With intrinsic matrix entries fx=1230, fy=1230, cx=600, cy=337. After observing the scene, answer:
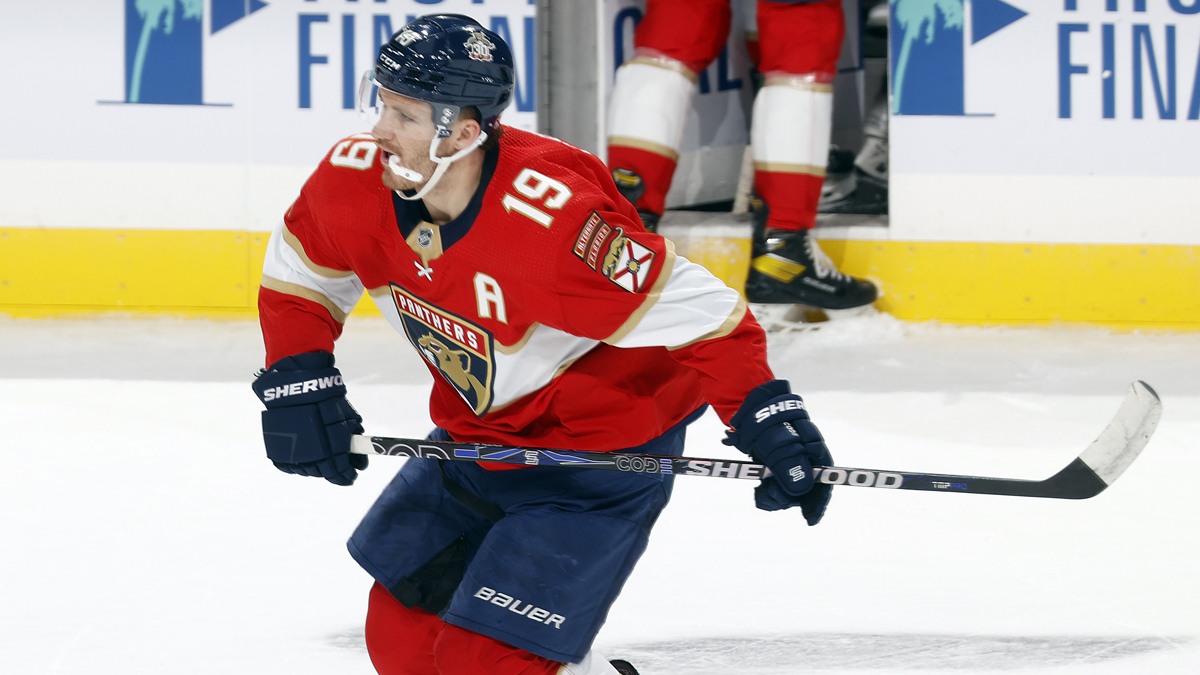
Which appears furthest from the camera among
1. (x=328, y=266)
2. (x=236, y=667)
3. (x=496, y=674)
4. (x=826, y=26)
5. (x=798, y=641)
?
(x=826, y=26)

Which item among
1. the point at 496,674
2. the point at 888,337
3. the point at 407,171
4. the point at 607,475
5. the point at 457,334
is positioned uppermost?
the point at 407,171

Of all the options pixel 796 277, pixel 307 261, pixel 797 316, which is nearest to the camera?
pixel 307 261

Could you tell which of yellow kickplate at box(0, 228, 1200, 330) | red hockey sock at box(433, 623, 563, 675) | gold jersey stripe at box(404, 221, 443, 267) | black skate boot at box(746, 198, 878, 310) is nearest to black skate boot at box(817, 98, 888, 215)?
yellow kickplate at box(0, 228, 1200, 330)

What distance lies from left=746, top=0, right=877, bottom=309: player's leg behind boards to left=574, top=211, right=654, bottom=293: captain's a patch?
2.53 metres

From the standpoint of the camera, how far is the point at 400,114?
1.51 m

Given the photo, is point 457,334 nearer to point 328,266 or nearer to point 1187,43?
point 328,266

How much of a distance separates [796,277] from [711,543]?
1.74m

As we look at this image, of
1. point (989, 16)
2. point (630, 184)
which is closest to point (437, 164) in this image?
point (630, 184)

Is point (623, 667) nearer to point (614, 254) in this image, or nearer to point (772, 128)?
point (614, 254)

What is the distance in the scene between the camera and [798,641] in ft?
6.49

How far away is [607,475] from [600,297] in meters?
0.27

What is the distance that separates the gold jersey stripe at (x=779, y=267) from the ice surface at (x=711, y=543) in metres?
0.44

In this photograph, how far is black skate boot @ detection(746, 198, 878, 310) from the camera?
397 cm

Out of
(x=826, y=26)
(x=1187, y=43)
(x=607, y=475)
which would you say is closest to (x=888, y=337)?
(x=826, y=26)
